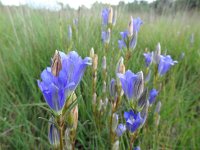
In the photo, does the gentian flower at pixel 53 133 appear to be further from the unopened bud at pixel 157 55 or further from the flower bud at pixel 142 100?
the unopened bud at pixel 157 55

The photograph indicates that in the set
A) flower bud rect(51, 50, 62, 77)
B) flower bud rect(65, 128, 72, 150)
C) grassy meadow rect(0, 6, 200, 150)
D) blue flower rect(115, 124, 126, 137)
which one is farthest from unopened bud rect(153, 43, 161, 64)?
flower bud rect(51, 50, 62, 77)

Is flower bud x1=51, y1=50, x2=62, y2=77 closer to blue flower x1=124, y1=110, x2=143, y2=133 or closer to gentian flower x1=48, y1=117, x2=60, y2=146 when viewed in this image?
gentian flower x1=48, y1=117, x2=60, y2=146

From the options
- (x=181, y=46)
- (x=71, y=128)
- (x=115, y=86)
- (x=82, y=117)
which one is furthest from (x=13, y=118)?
(x=181, y=46)

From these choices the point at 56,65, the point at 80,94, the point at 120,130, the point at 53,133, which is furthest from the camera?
the point at 80,94

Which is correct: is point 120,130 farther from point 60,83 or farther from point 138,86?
point 60,83

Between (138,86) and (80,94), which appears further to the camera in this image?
(80,94)

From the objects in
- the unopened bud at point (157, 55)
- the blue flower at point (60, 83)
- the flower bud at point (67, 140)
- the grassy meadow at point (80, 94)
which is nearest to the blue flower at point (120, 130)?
the grassy meadow at point (80, 94)

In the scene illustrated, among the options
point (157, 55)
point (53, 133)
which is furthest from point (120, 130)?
point (157, 55)
